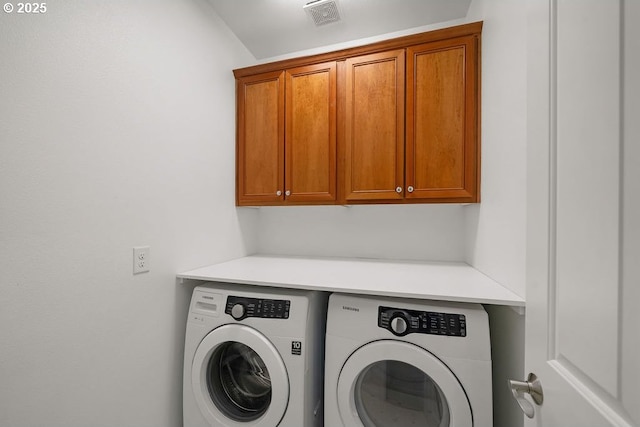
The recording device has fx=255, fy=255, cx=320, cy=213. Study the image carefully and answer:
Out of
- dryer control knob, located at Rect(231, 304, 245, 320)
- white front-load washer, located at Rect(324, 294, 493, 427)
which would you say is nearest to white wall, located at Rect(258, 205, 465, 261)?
white front-load washer, located at Rect(324, 294, 493, 427)

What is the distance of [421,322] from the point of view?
104cm

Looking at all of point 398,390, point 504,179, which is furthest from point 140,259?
point 504,179

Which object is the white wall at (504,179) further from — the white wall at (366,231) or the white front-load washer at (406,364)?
the white wall at (366,231)

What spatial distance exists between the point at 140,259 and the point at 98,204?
11.7 inches

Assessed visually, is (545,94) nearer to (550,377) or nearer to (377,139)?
(550,377)

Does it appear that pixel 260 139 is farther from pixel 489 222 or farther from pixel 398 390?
pixel 398 390

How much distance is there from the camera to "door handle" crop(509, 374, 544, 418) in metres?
0.57

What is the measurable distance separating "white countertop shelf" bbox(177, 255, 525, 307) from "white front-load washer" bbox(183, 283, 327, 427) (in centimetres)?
7

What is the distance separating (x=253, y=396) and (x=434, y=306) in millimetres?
1065

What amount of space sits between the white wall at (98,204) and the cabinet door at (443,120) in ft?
4.21

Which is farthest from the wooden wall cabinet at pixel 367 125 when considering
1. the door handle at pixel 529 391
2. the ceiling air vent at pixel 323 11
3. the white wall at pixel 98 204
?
the door handle at pixel 529 391

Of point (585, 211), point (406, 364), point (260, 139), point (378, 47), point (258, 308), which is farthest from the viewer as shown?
point (260, 139)

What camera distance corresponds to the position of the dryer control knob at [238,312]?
1228 millimetres

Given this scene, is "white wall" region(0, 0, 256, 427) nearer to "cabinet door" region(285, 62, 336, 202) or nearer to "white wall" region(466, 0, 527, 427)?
"cabinet door" region(285, 62, 336, 202)
